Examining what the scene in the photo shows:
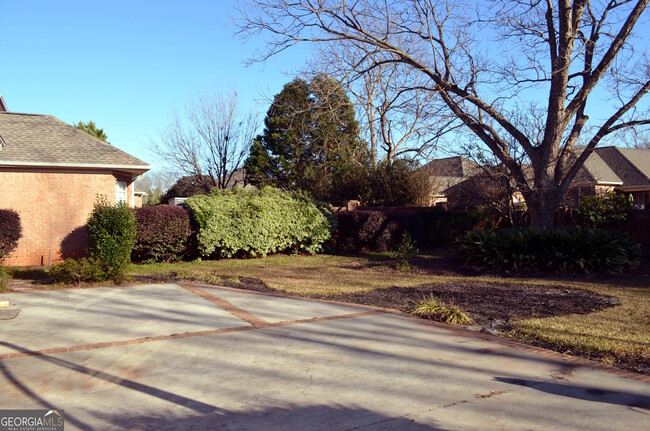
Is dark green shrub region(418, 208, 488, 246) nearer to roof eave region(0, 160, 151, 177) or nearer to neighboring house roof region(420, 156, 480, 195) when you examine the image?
neighboring house roof region(420, 156, 480, 195)

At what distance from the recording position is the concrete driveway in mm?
4391

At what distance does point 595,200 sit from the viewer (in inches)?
707

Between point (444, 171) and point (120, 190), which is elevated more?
point (444, 171)

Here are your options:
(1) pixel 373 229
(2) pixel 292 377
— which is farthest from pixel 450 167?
(2) pixel 292 377

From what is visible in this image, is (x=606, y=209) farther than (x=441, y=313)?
Yes

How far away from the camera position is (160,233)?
50.2ft

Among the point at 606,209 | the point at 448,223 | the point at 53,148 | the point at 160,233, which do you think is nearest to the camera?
the point at 160,233

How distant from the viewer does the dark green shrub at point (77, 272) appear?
10906mm

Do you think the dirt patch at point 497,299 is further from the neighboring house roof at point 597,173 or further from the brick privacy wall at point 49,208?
the neighboring house roof at point 597,173

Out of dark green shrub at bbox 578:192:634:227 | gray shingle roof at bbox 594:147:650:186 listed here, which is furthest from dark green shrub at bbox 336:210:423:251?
gray shingle roof at bbox 594:147:650:186

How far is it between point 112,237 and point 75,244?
4482 mm

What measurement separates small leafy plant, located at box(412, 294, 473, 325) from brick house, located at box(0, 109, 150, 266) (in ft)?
35.7

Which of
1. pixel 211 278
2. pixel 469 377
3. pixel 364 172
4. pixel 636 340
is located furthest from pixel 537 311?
pixel 364 172

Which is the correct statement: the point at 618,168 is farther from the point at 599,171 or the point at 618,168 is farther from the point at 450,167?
the point at 450,167
